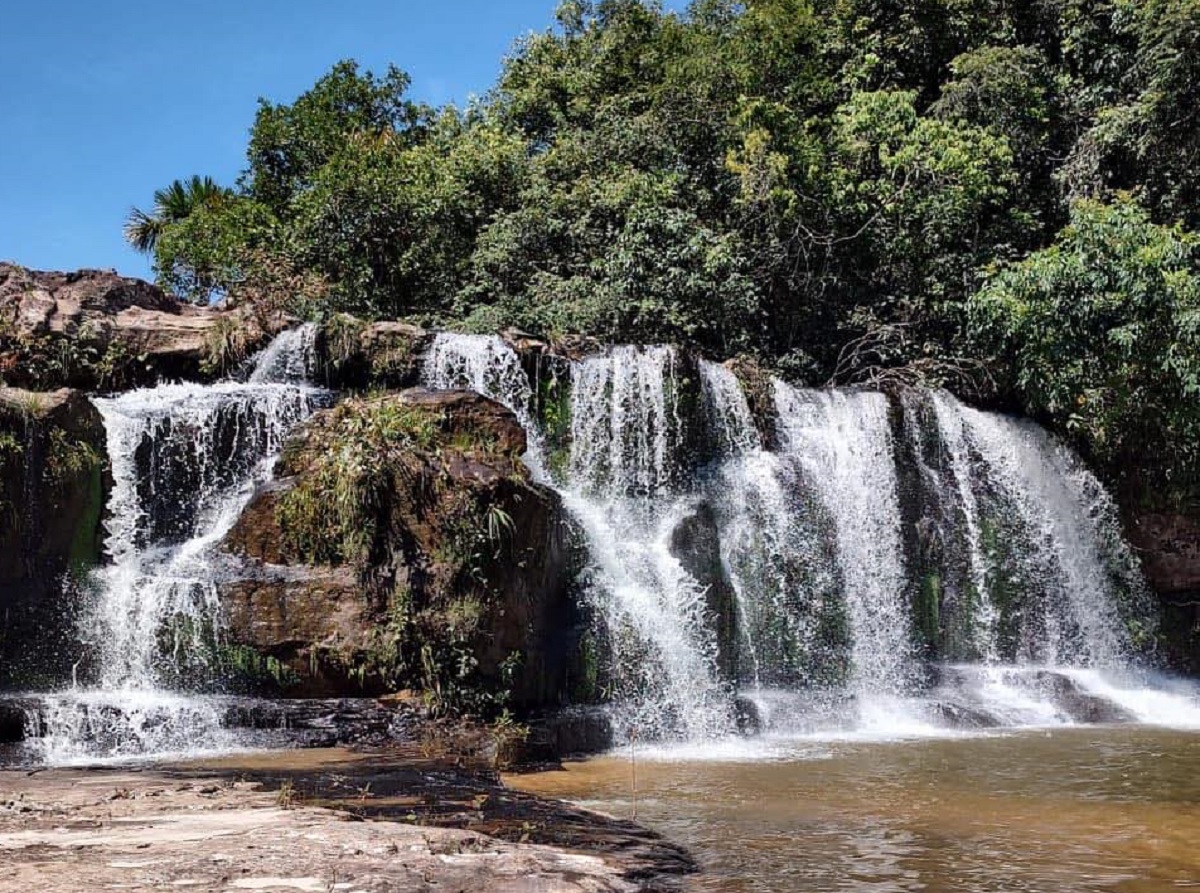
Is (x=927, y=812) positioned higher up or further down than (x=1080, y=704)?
further down

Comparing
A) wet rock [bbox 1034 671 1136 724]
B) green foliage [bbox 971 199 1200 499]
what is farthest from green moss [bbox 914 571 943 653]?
green foliage [bbox 971 199 1200 499]

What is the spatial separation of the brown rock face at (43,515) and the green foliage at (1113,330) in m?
13.3

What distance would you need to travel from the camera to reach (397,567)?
11.4m

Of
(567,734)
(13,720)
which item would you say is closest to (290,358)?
(13,720)

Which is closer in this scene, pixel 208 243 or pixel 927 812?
pixel 927 812

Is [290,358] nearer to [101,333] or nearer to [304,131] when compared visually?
[101,333]

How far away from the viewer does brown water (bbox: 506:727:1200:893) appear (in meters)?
6.25

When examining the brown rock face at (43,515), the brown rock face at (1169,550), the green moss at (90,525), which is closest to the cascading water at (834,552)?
the brown rock face at (1169,550)

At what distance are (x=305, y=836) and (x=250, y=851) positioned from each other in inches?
16.4

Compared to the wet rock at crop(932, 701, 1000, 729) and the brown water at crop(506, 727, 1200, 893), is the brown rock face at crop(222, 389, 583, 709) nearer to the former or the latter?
the brown water at crop(506, 727, 1200, 893)

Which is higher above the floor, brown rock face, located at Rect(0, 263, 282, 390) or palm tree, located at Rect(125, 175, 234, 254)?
Answer: palm tree, located at Rect(125, 175, 234, 254)

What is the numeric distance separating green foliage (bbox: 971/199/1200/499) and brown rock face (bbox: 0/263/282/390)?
452 inches

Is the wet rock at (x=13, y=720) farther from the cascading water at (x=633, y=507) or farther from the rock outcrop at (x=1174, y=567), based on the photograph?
the rock outcrop at (x=1174, y=567)

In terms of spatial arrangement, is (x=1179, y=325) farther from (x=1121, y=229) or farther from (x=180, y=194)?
(x=180, y=194)
